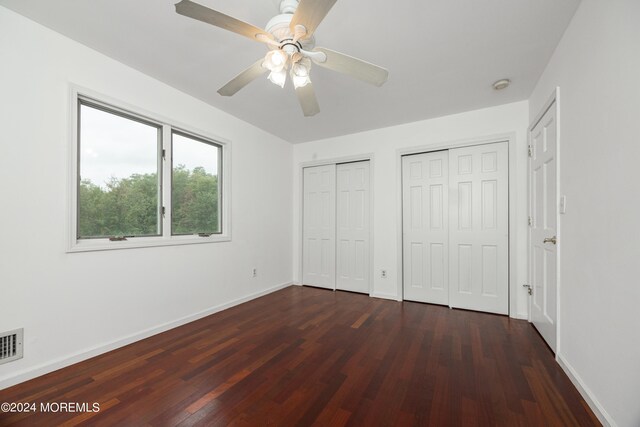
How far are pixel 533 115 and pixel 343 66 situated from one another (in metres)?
2.48

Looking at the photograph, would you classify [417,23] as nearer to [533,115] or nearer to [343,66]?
[343,66]

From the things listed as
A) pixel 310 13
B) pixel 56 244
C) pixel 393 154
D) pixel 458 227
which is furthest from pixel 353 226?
pixel 56 244

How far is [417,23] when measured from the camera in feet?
6.01

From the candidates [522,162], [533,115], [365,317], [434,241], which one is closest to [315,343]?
[365,317]

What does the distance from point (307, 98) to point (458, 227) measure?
264 centimetres

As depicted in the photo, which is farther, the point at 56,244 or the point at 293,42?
the point at 56,244

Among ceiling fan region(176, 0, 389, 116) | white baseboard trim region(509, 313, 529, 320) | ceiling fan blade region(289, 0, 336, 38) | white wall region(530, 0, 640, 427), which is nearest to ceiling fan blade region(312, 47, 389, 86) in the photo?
ceiling fan region(176, 0, 389, 116)

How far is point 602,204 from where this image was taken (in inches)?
57.5

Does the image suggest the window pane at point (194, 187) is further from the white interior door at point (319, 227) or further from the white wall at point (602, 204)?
the white wall at point (602, 204)

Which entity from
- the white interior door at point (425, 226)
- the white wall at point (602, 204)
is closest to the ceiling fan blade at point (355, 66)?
the white wall at point (602, 204)

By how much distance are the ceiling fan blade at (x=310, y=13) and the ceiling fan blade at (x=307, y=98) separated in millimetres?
409

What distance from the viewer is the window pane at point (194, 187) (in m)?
2.93

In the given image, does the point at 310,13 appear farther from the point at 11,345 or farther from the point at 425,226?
the point at 425,226

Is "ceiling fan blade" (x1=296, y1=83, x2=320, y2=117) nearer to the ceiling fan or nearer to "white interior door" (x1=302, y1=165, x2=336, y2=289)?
the ceiling fan
